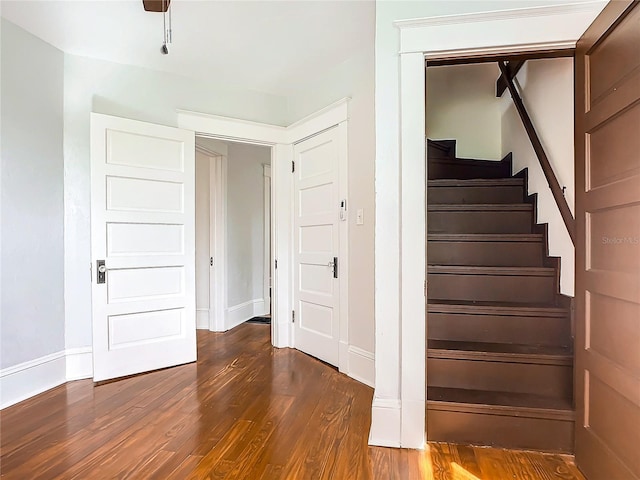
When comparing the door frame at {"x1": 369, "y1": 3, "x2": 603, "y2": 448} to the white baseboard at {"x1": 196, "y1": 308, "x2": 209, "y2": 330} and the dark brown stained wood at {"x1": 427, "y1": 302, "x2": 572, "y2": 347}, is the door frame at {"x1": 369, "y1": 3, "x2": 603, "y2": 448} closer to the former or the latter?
the dark brown stained wood at {"x1": 427, "y1": 302, "x2": 572, "y2": 347}

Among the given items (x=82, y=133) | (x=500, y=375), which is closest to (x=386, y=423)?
(x=500, y=375)

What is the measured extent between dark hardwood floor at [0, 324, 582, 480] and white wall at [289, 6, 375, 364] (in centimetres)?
30

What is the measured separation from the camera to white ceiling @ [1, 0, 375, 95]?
2.43 metres

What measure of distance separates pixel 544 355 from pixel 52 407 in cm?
301

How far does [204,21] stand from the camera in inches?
102

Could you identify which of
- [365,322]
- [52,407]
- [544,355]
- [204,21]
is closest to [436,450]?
[544,355]

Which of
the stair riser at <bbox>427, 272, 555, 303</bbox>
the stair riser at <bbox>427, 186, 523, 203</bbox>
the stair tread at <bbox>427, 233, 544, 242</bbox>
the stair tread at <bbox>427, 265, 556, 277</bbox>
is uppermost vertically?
the stair riser at <bbox>427, 186, 523, 203</bbox>

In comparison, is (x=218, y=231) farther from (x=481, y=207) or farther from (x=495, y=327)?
(x=495, y=327)

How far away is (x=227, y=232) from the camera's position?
15.1ft

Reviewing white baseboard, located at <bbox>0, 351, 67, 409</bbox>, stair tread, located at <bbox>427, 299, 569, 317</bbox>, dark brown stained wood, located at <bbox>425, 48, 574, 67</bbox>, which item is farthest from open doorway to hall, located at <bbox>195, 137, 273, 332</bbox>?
dark brown stained wood, located at <bbox>425, 48, 574, 67</bbox>

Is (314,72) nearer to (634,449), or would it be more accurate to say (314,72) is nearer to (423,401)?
(423,401)

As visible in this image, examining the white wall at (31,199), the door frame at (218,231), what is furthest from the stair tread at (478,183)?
the white wall at (31,199)

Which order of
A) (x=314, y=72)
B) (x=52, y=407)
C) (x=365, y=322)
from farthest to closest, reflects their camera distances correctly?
1. (x=314, y=72)
2. (x=365, y=322)
3. (x=52, y=407)

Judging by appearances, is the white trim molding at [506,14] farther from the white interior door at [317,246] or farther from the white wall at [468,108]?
the white wall at [468,108]
